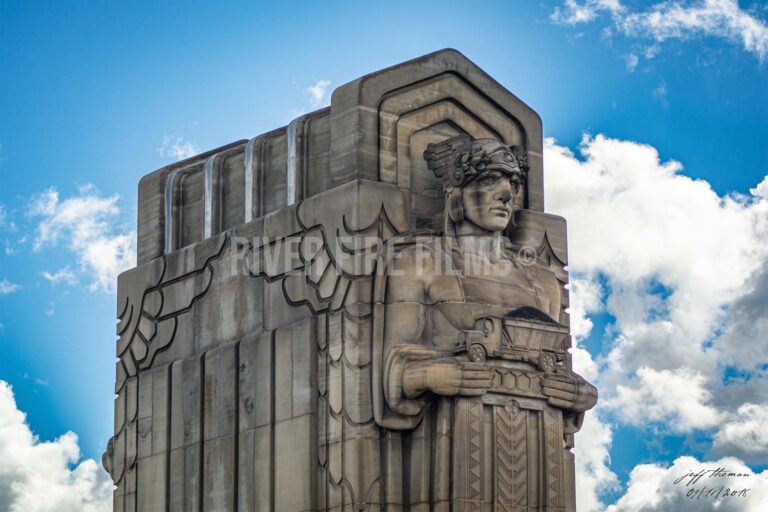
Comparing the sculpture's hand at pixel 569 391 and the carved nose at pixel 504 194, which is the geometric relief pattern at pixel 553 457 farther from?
the carved nose at pixel 504 194

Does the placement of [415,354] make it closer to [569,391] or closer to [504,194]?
[569,391]

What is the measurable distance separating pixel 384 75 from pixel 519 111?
99.9 inches

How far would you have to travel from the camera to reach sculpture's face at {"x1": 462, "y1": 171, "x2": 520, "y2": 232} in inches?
1051

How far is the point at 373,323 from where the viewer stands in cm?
2619

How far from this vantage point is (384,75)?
1082 inches

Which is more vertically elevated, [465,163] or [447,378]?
[465,163]

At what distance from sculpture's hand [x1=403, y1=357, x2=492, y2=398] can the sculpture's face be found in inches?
87.6

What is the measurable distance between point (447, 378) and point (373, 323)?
55.5 inches

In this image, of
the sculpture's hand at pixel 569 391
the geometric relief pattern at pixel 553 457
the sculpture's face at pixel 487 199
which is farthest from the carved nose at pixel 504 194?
the geometric relief pattern at pixel 553 457

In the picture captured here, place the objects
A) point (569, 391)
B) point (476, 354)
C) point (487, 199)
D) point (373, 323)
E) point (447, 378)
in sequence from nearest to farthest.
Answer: point (447, 378), point (476, 354), point (373, 323), point (569, 391), point (487, 199)

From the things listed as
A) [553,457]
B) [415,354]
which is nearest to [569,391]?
[553,457]

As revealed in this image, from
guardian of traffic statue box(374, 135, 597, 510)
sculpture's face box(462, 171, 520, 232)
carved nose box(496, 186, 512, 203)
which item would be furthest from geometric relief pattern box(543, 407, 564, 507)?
carved nose box(496, 186, 512, 203)

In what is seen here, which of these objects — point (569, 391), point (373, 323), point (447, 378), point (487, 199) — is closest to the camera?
point (447, 378)

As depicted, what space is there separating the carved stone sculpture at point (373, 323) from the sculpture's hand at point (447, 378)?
29mm
